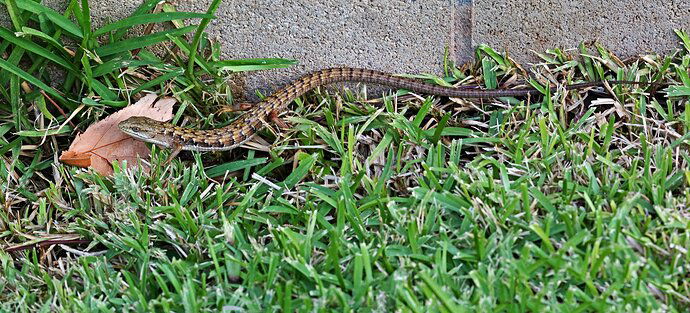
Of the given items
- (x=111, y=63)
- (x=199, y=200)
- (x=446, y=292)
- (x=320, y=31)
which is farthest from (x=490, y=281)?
(x=111, y=63)

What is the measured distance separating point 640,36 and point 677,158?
93cm

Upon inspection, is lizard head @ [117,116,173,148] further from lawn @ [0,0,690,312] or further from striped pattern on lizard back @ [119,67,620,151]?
lawn @ [0,0,690,312]

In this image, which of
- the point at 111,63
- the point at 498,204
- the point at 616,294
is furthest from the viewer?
the point at 111,63

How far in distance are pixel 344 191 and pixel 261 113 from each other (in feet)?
2.76

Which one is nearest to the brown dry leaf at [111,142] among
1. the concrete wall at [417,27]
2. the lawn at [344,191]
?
the lawn at [344,191]

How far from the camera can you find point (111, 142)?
14.1 ft

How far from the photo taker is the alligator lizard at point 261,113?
4.27 metres

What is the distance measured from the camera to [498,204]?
366 cm

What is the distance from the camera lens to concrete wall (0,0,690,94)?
440 cm

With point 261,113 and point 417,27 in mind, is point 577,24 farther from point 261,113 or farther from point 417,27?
point 261,113

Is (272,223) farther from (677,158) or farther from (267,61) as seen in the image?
(677,158)

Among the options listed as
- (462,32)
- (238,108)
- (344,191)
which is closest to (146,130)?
(238,108)

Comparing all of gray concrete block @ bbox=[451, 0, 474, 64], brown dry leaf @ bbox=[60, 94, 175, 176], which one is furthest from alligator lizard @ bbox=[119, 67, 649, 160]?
gray concrete block @ bbox=[451, 0, 474, 64]

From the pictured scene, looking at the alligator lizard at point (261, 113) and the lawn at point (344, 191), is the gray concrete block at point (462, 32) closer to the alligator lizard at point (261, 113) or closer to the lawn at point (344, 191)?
the lawn at point (344, 191)
